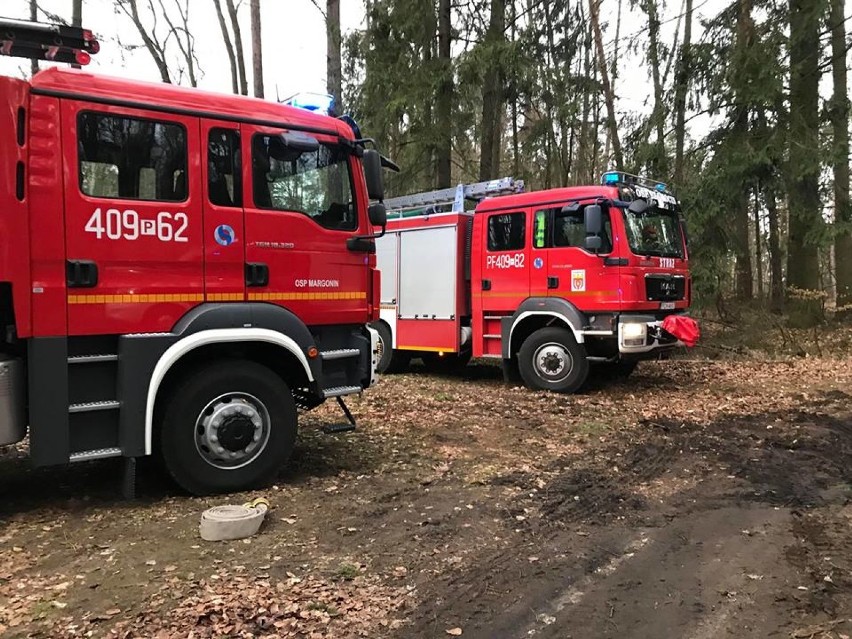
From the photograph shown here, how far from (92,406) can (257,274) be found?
1.47 m

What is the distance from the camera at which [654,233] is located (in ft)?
31.8

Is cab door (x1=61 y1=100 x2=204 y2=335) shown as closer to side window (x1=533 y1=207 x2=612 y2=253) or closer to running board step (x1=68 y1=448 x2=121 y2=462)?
running board step (x1=68 y1=448 x2=121 y2=462)

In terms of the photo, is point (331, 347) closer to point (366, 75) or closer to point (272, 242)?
point (272, 242)

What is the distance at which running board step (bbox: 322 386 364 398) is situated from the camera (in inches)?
219

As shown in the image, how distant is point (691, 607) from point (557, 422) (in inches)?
175

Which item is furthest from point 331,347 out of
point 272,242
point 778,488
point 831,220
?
point 831,220

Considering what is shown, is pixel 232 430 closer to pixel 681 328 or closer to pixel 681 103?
pixel 681 328

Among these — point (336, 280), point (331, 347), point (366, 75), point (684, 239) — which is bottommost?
point (331, 347)

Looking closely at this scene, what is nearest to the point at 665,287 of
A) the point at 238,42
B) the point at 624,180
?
the point at 624,180

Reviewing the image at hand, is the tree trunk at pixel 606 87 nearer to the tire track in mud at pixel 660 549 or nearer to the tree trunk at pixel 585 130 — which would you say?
the tree trunk at pixel 585 130

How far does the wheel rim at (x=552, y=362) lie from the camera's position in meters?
9.71

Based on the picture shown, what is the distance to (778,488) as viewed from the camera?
5375mm

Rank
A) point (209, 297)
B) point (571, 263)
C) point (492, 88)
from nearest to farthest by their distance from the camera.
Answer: point (209, 297)
point (571, 263)
point (492, 88)

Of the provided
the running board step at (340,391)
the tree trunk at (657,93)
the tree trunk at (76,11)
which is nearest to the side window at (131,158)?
the running board step at (340,391)
